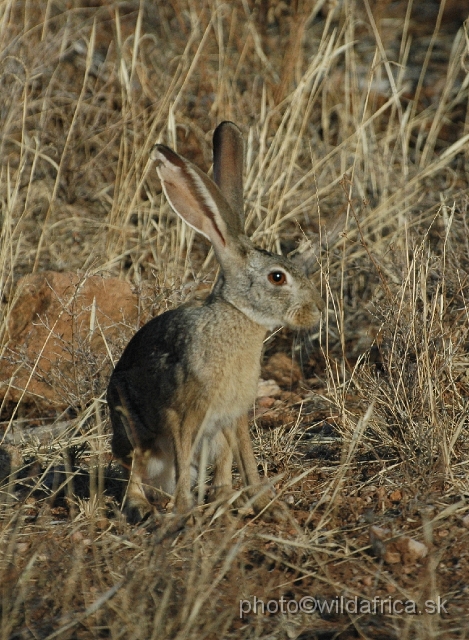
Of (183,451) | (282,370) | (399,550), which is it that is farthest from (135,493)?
(282,370)

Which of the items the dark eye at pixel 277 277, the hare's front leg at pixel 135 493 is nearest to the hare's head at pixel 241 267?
the dark eye at pixel 277 277

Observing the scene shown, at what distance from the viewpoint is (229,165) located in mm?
4137

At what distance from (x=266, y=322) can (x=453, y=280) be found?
119 centimetres

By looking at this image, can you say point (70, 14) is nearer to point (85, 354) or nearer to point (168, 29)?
point (168, 29)

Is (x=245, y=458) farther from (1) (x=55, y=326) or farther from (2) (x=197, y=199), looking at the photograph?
(1) (x=55, y=326)

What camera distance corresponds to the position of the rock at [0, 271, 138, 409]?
4953 millimetres

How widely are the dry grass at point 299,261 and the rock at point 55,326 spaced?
112 millimetres

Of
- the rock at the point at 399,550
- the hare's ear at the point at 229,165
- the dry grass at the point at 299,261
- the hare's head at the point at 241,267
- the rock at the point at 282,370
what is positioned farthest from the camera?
the rock at the point at 282,370

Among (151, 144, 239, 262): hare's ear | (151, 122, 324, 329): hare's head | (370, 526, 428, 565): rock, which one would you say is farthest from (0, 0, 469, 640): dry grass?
(151, 144, 239, 262): hare's ear

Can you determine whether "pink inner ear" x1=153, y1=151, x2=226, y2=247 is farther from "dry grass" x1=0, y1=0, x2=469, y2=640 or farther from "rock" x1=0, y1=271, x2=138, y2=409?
"rock" x1=0, y1=271, x2=138, y2=409

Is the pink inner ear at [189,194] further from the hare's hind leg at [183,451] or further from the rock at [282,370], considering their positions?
the rock at [282,370]

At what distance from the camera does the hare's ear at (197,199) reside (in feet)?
12.4

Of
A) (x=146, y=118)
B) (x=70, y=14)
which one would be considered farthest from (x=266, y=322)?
(x=70, y=14)

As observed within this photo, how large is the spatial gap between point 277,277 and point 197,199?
0.45 metres
